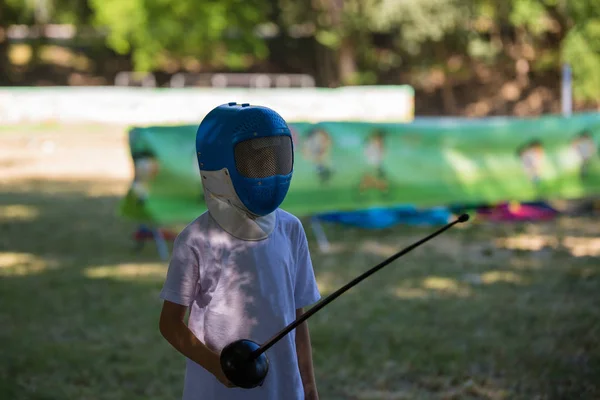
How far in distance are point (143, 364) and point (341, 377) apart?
4.22 ft

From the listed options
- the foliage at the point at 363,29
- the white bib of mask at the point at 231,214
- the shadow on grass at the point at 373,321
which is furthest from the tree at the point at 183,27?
the white bib of mask at the point at 231,214

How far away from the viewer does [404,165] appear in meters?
11.4

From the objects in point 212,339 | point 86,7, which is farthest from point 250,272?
point 86,7

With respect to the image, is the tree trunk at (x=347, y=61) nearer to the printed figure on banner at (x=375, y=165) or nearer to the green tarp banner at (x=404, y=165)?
the green tarp banner at (x=404, y=165)

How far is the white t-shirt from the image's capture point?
2.52m

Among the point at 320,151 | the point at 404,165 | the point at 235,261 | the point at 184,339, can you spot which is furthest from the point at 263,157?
the point at 404,165

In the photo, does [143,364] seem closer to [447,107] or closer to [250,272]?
[250,272]

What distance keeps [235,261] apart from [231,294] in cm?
9

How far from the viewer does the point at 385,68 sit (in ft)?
165

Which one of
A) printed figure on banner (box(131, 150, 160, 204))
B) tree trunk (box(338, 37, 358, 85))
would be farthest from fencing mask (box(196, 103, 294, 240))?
tree trunk (box(338, 37, 358, 85))

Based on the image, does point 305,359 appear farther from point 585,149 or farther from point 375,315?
point 585,149

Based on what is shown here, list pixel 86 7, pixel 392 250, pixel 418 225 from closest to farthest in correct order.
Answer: pixel 392 250 → pixel 418 225 → pixel 86 7

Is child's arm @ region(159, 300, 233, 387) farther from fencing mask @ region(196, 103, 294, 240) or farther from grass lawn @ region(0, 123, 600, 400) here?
grass lawn @ region(0, 123, 600, 400)

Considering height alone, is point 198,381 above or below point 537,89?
above
